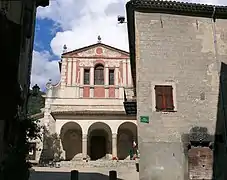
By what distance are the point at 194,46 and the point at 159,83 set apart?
8.50 ft

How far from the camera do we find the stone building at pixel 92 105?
2833cm

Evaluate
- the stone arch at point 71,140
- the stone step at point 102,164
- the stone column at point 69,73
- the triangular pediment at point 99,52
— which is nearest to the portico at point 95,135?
the stone arch at point 71,140

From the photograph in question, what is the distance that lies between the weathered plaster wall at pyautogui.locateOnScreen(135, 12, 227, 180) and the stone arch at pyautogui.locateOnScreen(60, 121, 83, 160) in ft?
50.1

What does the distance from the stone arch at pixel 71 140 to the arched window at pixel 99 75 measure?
530 centimetres

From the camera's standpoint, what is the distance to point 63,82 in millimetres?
31656

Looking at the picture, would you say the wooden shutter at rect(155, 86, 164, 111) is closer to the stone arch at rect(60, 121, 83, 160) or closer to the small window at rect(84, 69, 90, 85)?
the stone arch at rect(60, 121, 83, 160)

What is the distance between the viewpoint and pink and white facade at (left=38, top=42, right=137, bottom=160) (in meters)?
28.3

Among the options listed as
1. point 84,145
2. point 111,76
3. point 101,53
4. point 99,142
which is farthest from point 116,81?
point 84,145

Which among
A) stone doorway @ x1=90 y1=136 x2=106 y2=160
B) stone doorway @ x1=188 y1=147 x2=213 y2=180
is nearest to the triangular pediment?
stone doorway @ x1=90 y1=136 x2=106 y2=160

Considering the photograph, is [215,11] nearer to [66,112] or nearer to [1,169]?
[1,169]

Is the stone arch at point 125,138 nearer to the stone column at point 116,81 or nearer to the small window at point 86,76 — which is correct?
the stone column at point 116,81

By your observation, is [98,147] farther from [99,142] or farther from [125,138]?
[125,138]

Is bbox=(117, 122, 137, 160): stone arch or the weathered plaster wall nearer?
the weathered plaster wall

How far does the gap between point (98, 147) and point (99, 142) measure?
468 mm
